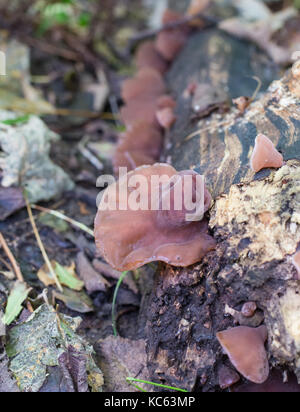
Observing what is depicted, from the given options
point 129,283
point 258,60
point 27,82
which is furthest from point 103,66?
point 129,283

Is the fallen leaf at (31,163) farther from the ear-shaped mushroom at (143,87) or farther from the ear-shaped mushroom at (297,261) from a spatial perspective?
the ear-shaped mushroom at (297,261)

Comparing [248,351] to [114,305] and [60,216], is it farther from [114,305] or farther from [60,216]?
[60,216]

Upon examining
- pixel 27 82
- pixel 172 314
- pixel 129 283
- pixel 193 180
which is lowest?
pixel 129 283

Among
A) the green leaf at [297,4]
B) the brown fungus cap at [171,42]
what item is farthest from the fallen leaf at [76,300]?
the green leaf at [297,4]

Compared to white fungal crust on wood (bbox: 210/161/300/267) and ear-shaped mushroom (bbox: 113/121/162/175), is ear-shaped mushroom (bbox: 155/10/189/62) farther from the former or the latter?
white fungal crust on wood (bbox: 210/161/300/267)

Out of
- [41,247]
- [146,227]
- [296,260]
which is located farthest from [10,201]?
[296,260]

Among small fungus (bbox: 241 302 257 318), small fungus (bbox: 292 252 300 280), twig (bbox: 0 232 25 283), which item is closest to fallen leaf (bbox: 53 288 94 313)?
twig (bbox: 0 232 25 283)

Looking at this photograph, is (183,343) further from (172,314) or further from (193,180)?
(193,180)
